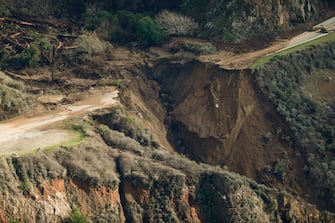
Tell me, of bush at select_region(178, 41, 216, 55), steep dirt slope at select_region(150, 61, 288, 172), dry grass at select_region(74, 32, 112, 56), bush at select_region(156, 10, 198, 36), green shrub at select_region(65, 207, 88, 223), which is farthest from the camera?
bush at select_region(156, 10, 198, 36)

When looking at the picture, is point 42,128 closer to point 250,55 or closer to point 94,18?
point 94,18

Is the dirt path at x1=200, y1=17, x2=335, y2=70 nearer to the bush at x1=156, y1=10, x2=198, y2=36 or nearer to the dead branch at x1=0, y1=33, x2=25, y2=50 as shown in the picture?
the bush at x1=156, y1=10, x2=198, y2=36

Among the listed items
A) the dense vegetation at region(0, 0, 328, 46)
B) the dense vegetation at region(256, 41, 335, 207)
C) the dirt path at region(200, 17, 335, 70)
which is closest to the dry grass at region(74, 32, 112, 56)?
the dense vegetation at region(0, 0, 328, 46)

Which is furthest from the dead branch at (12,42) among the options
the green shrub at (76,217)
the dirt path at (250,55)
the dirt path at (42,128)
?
the green shrub at (76,217)

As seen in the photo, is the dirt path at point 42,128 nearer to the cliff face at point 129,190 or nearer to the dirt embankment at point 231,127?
the cliff face at point 129,190

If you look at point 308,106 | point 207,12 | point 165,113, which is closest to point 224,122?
point 165,113
